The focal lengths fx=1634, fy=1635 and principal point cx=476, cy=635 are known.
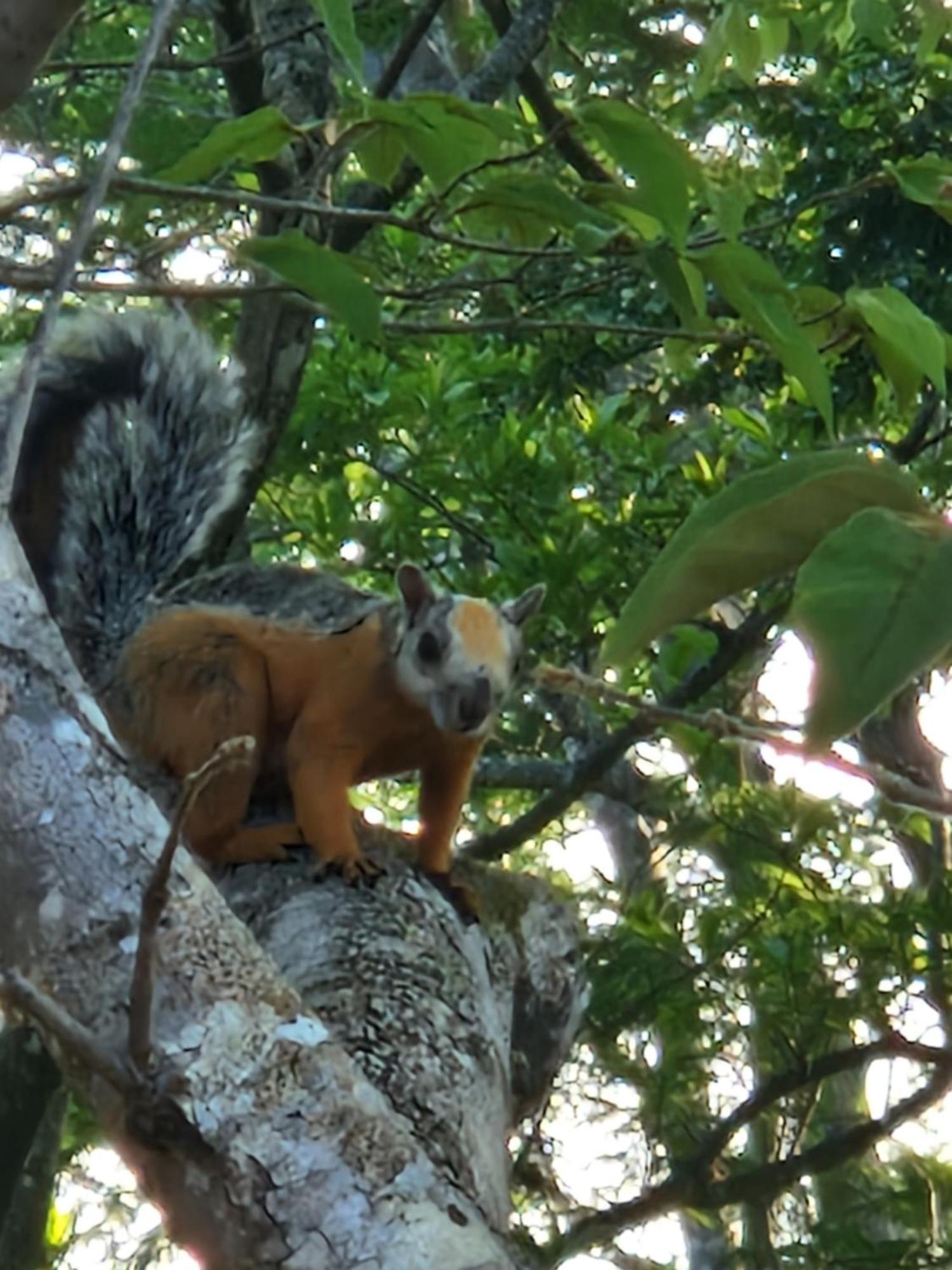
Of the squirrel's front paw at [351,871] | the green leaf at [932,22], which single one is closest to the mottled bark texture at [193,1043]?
the green leaf at [932,22]

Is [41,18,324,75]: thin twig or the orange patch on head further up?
[41,18,324,75]: thin twig

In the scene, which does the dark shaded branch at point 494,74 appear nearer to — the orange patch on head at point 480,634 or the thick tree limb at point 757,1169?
the orange patch on head at point 480,634

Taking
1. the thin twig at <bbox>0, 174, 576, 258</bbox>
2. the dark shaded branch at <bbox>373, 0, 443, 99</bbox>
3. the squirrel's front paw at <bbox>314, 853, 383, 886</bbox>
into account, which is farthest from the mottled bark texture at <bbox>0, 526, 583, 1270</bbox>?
the dark shaded branch at <bbox>373, 0, 443, 99</bbox>

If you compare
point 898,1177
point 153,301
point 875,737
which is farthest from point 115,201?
point 898,1177

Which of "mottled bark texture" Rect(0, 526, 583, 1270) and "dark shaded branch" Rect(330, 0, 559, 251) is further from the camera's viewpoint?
"dark shaded branch" Rect(330, 0, 559, 251)

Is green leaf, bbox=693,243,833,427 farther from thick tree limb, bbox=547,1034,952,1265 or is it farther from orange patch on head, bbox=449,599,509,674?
thick tree limb, bbox=547,1034,952,1265

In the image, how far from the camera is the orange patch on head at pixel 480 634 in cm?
307

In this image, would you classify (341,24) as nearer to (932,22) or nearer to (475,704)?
(932,22)

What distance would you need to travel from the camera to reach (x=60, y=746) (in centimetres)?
112

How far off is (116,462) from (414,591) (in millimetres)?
614

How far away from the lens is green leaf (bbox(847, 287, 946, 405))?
98 cm

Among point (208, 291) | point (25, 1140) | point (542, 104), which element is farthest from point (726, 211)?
point (542, 104)

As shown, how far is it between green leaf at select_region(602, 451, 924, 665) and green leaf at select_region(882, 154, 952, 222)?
900mm

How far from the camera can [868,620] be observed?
380 millimetres
